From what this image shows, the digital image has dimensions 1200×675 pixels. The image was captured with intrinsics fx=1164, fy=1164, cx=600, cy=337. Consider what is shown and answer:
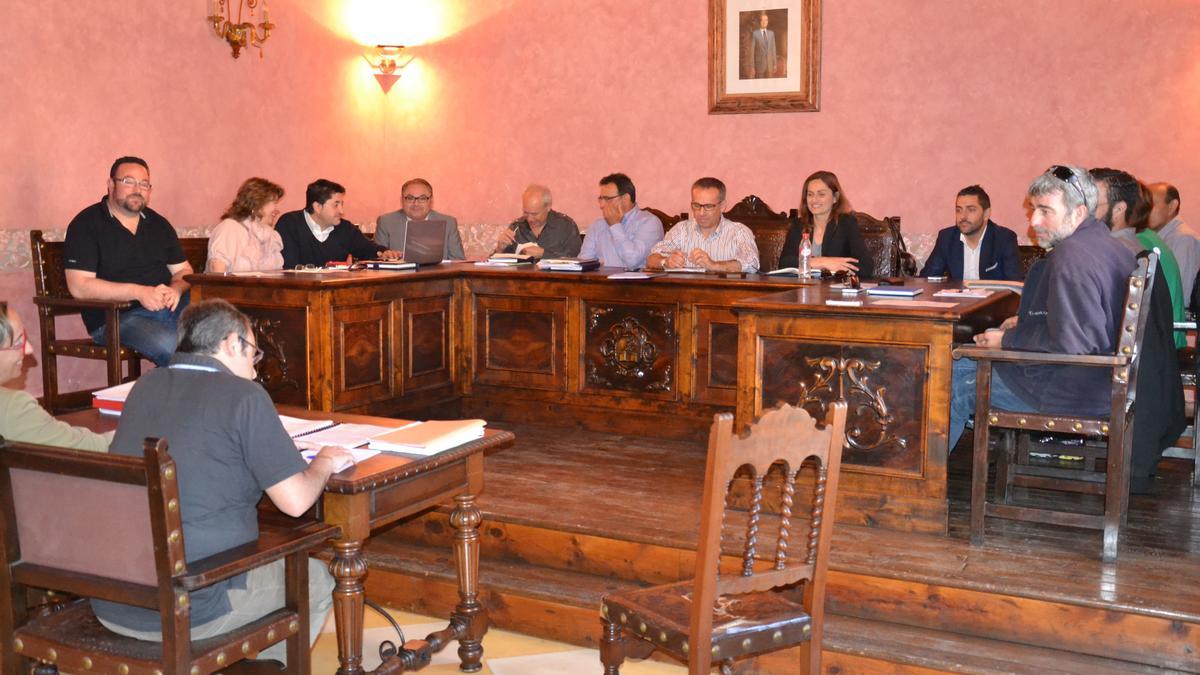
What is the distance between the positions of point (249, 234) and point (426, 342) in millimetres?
1126

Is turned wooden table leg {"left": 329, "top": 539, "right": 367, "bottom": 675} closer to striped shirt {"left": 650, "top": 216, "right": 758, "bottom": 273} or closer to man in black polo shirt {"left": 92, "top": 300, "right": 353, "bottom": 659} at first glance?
man in black polo shirt {"left": 92, "top": 300, "right": 353, "bottom": 659}

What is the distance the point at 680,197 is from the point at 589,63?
1.12 meters

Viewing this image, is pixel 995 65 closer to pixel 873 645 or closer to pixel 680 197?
pixel 680 197

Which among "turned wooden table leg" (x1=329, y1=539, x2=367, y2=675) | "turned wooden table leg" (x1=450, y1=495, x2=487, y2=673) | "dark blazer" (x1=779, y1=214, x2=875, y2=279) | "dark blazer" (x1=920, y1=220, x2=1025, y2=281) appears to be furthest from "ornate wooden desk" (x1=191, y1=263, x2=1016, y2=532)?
"turned wooden table leg" (x1=329, y1=539, x2=367, y2=675)

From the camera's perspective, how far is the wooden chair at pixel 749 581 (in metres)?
2.38

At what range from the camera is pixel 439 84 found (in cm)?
830

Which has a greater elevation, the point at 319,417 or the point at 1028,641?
the point at 319,417

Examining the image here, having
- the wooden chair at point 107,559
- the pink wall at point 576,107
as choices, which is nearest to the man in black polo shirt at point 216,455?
the wooden chair at point 107,559

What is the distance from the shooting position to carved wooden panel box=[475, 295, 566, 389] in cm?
552

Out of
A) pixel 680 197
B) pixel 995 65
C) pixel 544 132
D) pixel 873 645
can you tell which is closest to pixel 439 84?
pixel 544 132

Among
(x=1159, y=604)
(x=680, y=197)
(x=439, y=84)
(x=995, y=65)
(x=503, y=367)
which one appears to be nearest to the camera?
(x=1159, y=604)

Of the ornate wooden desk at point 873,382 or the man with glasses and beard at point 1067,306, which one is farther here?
the ornate wooden desk at point 873,382

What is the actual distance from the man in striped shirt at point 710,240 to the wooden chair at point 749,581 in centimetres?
322

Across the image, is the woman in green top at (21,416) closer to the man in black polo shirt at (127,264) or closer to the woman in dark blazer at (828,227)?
the man in black polo shirt at (127,264)
